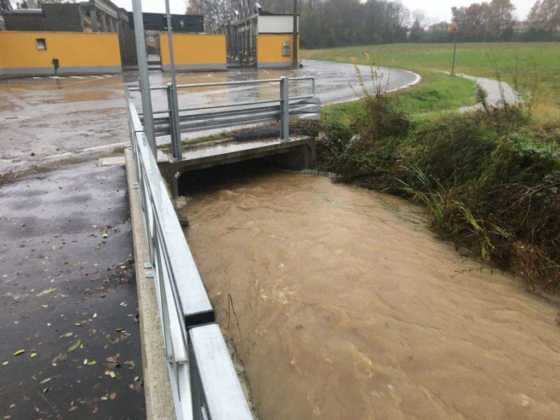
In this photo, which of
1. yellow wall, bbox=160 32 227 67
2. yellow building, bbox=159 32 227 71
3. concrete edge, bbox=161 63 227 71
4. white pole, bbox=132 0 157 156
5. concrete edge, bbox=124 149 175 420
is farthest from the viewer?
yellow wall, bbox=160 32 227 67

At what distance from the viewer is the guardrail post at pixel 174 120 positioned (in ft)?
22.4

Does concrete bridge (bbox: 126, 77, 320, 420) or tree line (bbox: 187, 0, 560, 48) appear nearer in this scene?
concrete bridge (bbox: 126, 77, 320, 420)

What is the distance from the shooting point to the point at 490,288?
211 inches

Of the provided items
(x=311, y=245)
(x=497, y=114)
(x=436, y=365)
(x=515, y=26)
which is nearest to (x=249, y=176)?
(x=311, y=245)

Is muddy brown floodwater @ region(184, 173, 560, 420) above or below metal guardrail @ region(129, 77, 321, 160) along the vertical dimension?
below

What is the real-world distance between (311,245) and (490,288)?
218cm

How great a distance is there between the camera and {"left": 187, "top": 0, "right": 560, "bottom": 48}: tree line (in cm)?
6322

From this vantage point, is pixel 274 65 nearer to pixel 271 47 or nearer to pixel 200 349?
pixel 271 47

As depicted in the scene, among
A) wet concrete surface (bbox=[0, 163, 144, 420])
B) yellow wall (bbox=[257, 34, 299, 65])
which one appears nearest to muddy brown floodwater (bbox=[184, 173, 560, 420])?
wet concrete surface (bbox=[0, 163, 144, 420])

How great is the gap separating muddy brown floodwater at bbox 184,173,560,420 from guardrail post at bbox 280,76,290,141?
7.49 ft

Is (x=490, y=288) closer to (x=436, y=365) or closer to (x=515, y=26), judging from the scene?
(x=436, y=365)

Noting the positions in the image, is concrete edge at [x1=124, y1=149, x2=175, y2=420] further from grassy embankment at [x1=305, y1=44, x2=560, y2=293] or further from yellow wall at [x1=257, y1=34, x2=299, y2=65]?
yellow wall at [x1=257, y1=34, x2=299, y2=65]

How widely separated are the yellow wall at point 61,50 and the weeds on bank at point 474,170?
2363 centimetres

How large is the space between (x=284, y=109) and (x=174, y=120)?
92.6 inches
